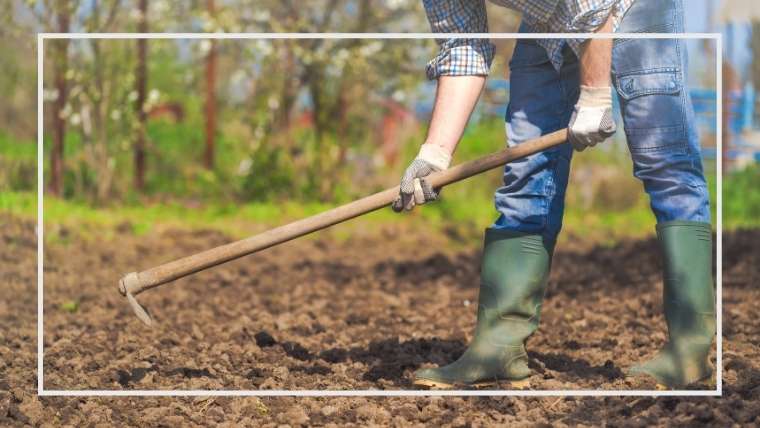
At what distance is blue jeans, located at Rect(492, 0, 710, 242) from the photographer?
3086 mm

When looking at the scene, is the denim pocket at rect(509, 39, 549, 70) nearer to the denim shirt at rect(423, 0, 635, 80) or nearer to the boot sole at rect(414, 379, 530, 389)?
the denim shirt at rect(423, 0, 635, 80)

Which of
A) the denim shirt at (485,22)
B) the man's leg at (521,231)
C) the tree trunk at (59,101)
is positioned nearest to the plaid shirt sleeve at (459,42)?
the denim shirt at (485,22)

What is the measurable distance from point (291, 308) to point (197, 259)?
1988mm

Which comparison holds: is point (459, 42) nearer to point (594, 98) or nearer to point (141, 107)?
point (594, 98)

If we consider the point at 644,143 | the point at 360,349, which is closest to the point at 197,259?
the point at 360,349

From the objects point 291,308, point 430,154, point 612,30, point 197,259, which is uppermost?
point 612,30

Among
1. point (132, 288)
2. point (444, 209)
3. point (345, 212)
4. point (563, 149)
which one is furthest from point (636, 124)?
point (444, 209)

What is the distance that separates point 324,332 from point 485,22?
159 cm

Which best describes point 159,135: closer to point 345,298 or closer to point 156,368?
point 345,298

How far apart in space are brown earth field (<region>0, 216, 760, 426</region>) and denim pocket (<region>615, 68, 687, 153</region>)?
75cm

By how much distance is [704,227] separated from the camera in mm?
3100

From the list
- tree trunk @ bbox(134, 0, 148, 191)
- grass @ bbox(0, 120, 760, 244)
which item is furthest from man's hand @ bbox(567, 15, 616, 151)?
tree trunk @ bbox(134, 0, 148, 191)

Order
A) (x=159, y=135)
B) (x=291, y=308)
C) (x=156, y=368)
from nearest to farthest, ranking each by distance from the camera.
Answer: (x=156, y=368), (x=291, y=308), (x=159, y=135)

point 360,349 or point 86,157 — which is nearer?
point 360,349
